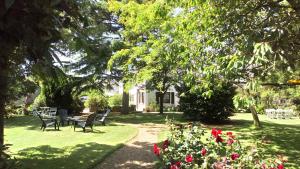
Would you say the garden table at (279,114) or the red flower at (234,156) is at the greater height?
the garden table at (279,114)

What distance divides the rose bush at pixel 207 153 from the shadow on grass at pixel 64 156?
3.07m

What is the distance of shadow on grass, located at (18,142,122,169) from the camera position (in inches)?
380

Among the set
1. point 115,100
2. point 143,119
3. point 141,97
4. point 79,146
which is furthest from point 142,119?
point 141,97

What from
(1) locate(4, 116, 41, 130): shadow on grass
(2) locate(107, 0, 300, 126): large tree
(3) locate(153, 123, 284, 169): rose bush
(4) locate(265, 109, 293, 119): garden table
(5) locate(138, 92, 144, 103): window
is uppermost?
(5) locate(138, 92, 144, 103): window

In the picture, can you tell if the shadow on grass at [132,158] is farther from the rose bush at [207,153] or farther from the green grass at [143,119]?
the green grass at [143,119]

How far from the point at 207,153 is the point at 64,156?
587 cm

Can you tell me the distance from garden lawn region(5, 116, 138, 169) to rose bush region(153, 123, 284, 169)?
305 cm

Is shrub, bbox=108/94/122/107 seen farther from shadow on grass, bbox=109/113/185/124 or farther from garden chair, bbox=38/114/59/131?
garden chair, bbox=38/114/59/131

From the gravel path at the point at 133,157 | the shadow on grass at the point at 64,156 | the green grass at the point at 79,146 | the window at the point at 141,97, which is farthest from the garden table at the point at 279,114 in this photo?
the window at the point at 141,97

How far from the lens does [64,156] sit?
428 inches

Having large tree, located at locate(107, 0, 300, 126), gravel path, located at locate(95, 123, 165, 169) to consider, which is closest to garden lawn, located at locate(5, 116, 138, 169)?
gravel path, located at locate(95, 123, 165, 169)

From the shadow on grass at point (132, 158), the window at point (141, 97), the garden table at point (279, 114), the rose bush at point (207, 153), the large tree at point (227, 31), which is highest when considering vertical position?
the window at point (141, 97)

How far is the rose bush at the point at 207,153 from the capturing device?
553cm

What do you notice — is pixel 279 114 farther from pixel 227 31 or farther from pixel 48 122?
pixel 227 31
